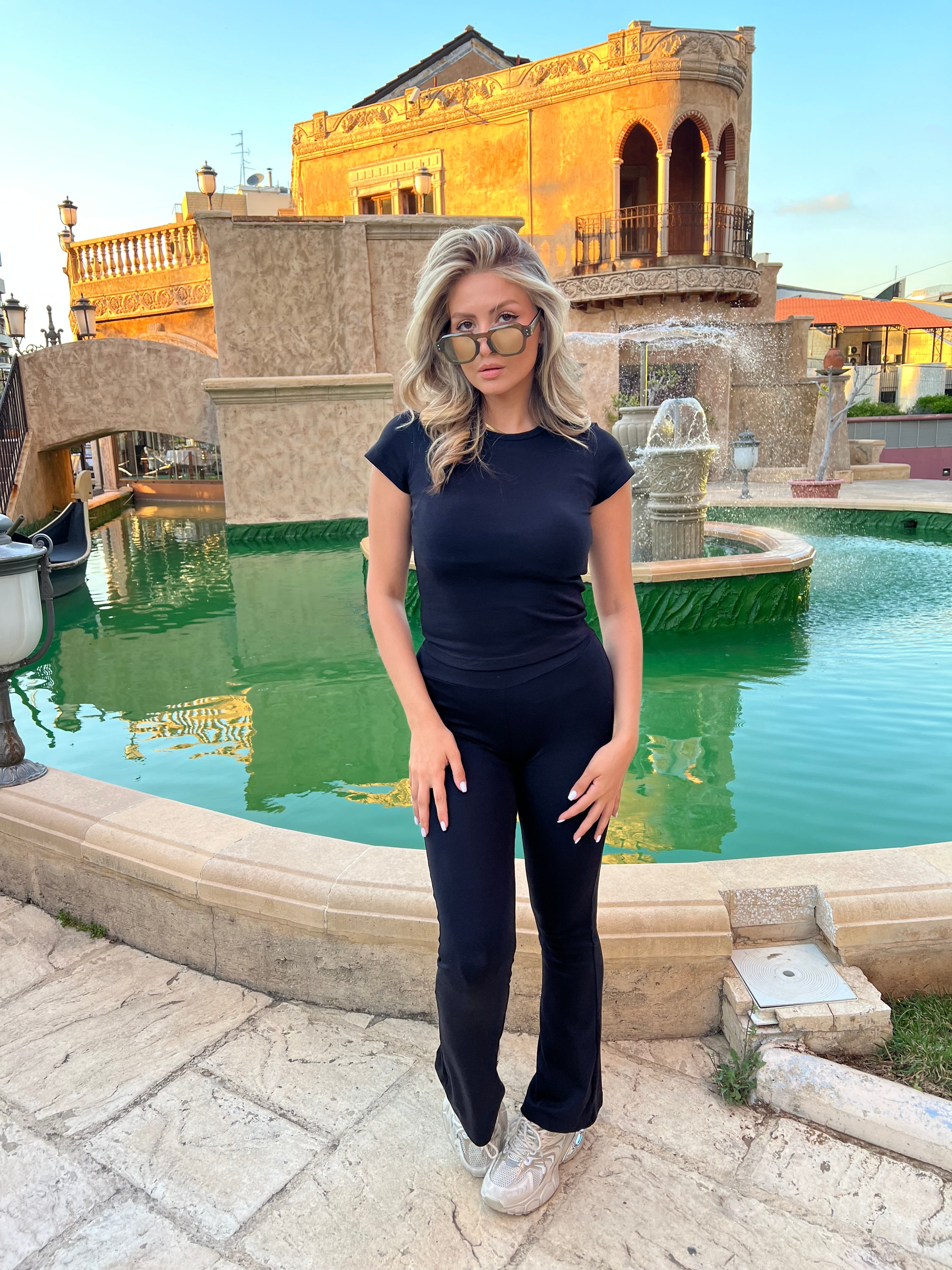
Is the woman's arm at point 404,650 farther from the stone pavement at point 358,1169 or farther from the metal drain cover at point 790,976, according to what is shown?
the metal drain cover at point 790,976

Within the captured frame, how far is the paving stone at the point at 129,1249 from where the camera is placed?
160 cm

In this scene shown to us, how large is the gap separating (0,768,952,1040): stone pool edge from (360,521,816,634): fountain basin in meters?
3.83

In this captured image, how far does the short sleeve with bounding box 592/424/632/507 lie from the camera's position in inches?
64.9

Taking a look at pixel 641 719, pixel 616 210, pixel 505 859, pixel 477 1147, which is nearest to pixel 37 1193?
pixel 477 1147

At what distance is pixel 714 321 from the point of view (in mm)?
18953

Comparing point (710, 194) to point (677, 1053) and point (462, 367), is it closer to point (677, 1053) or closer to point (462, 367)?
point (462, 367)

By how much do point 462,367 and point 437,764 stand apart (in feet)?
2.36

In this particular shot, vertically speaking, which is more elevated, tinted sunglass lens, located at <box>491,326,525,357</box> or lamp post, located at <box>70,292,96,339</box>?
lamp post, located at <box>70,292,96,339</box>

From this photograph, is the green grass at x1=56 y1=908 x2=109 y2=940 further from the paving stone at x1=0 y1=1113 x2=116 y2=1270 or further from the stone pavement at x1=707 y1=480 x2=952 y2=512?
the stone pavement at x1=707 y1=480 x2=952 y2=512

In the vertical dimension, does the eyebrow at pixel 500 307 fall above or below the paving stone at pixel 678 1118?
above

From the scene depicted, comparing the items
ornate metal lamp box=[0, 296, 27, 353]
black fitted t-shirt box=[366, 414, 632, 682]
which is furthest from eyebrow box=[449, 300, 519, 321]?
ornate metal lamp box=[0, 296, 27, 353]

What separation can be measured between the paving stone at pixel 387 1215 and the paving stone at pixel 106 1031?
52 cm

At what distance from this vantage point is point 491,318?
159 centimetres

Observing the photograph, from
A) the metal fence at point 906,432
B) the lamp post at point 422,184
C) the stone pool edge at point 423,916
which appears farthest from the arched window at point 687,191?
the stone pool edge at point 423,916
